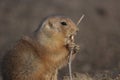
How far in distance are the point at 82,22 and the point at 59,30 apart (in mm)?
7567

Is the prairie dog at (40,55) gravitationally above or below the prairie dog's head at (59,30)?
below

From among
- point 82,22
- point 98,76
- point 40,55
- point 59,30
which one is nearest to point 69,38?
point 59,30

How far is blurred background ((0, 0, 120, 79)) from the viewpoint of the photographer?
13.8 meters

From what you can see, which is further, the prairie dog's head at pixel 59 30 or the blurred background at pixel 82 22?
the blurred background at pixel 82 22

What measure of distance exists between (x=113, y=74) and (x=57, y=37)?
4.99 ft

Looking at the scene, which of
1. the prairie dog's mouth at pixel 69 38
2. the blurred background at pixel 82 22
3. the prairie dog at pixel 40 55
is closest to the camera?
the prairie dog at pixel 40 55

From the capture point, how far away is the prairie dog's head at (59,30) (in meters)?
7.77

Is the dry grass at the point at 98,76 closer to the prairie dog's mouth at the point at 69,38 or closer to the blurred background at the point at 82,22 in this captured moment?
the prairie dog's mouth at the point at 69,38

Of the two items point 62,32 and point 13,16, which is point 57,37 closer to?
point 62,32

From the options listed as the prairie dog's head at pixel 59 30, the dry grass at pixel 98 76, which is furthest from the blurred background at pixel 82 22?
the prairie dog's head at pixel 59 30

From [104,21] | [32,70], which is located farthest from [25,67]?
[104,21]

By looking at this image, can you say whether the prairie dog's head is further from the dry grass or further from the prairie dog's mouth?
the dry grass

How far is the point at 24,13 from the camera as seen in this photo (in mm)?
15922

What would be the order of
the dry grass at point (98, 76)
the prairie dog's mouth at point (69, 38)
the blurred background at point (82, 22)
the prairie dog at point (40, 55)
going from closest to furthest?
the prairie dog at point (40, 55), the prairie dog's mouth at point (69, 38), the dry grass at point (98, 76), the blurred background at point (82, 22)
